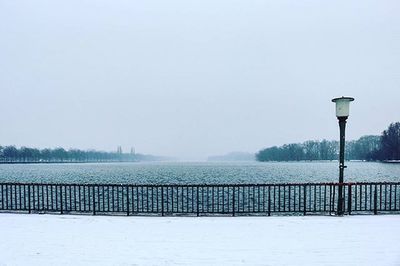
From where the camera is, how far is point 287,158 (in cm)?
18125

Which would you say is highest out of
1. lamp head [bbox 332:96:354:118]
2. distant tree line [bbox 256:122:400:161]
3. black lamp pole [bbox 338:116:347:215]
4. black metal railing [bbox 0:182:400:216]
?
lamp head [bbox 332:96:354:118]

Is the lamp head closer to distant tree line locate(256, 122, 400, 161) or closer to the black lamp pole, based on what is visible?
the black lamp pole

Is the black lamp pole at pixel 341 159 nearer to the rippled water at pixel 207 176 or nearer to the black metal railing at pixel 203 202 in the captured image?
the black metal railing at pixel 203 202
